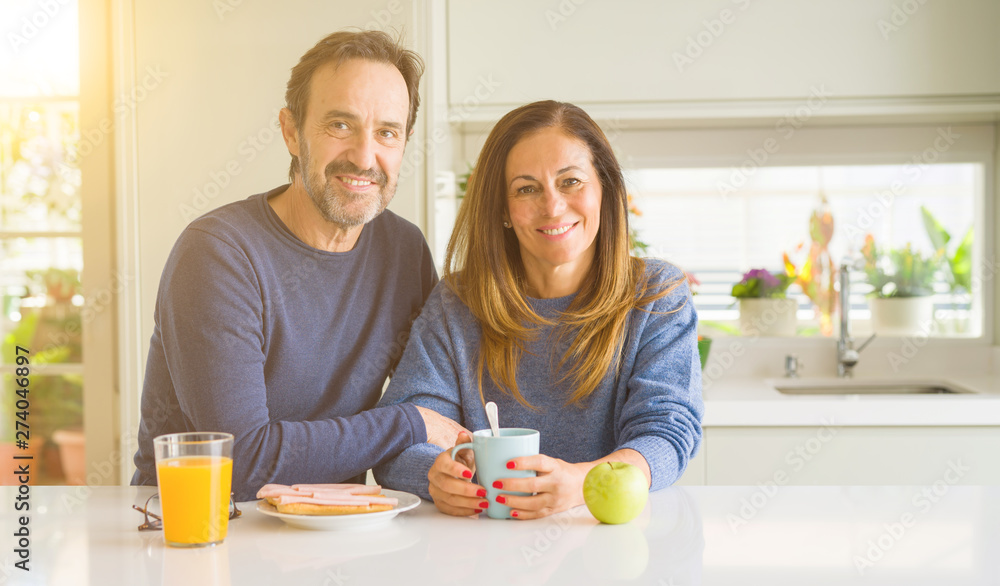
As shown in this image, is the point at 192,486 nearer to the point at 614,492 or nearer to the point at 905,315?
the point at 614,492

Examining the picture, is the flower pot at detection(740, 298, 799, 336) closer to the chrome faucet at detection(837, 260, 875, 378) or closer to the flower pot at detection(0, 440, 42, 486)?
the chrome faucet at detection(837, 260, 875, 378)

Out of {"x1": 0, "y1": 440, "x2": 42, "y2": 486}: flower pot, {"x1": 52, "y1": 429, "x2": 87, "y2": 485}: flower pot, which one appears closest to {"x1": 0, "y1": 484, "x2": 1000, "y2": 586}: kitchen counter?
{"x1": 52, "y1": 429, "x2": 87, "y2": 485}: flower pot

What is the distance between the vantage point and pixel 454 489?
3.48 ft

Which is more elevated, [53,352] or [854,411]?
[53,352]

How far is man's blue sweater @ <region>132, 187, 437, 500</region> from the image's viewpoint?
118cm

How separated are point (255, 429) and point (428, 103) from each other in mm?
1275

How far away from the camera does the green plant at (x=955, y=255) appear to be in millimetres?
2738

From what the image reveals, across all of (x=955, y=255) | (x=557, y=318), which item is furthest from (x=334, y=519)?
(x=955, y=255)

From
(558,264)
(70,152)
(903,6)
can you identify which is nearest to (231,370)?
(558,264)

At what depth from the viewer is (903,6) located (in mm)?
2348

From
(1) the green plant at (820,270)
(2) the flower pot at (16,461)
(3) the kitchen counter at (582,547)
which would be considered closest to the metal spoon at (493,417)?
(3) the kitchen counter at (582,547)

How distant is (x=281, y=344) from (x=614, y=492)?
0.62 metres

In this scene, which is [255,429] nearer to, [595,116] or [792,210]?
[595,116]

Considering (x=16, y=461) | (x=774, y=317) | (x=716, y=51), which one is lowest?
(x=16, y=461)
